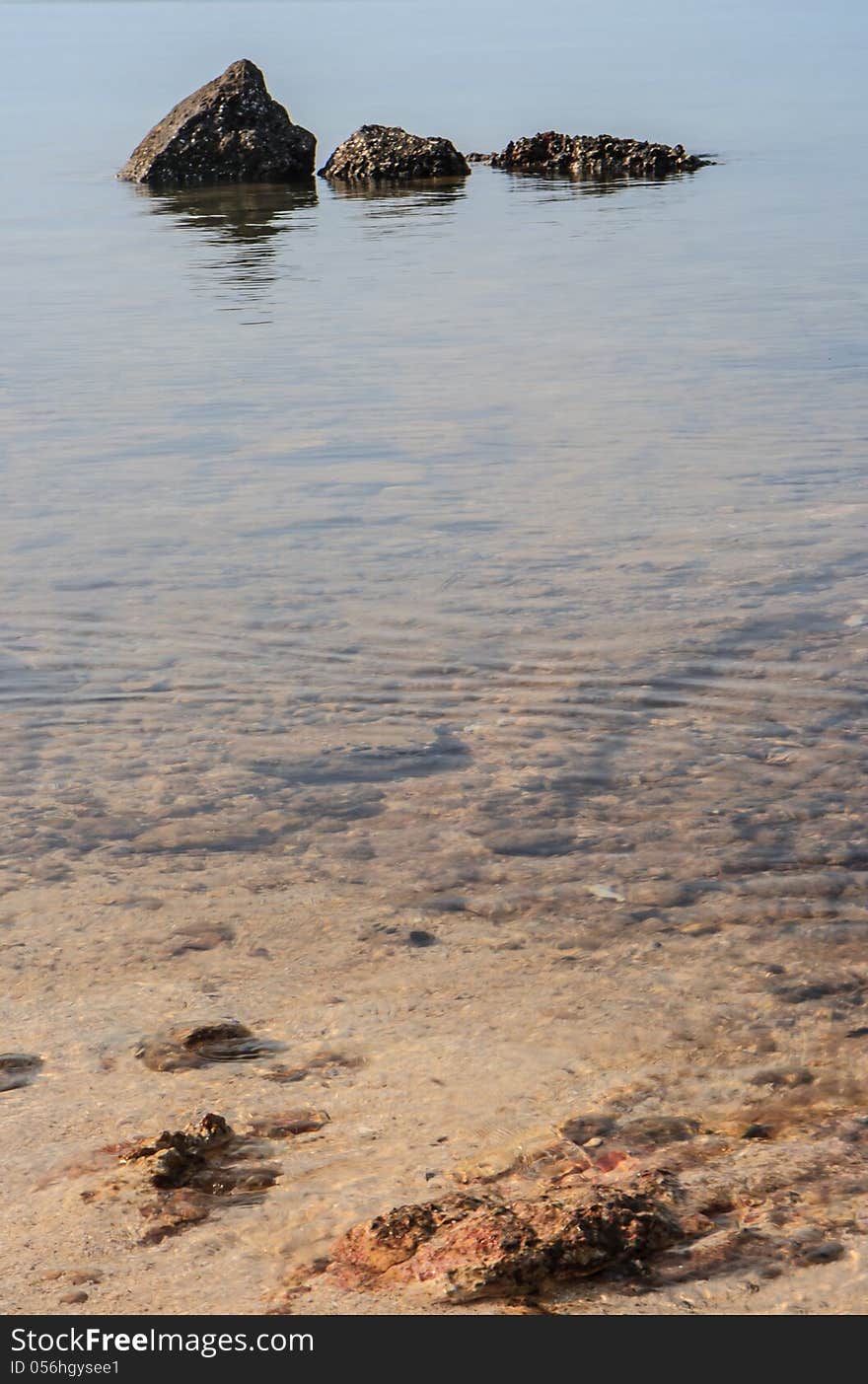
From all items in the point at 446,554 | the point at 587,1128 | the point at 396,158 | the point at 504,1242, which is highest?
the point at 396,158

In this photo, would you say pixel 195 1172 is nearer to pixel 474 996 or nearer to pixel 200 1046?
pixel 200 1046

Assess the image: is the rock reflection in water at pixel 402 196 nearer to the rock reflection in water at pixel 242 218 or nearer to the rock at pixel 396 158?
the rock at pixel 396 158

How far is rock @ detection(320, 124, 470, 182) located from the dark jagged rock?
153 centimetres

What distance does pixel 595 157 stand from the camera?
25.0 m

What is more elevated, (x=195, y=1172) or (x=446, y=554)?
(x=446, y=554)

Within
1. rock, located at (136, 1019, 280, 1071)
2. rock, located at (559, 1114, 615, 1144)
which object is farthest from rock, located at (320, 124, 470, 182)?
rock, located at (559, 1114, 615, 1144)

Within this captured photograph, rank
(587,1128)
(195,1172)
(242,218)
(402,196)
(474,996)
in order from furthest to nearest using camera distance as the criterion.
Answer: (402,196), (242,218), (474,996), (587,1128), (195,1172)

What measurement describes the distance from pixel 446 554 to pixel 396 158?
19634 millimetres

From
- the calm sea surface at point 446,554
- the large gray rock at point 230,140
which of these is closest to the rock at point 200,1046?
the calm sea surface at point 446,554

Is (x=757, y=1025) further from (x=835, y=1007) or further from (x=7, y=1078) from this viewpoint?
(x=7, y=1078)


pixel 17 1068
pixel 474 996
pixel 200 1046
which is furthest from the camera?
pixel 474 996

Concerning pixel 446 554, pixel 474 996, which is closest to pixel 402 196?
pixel 446 554

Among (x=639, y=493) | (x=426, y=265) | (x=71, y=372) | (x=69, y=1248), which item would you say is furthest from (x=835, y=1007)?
(x=426, y=265)
